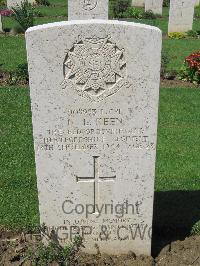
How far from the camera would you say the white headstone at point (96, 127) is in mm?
3445

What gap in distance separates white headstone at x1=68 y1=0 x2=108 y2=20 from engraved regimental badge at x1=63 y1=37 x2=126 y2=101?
923cm

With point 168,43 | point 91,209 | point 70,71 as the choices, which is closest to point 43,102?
point 70,71

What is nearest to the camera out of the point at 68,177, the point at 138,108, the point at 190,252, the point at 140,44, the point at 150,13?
the point at 140,44

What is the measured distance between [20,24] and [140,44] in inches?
503

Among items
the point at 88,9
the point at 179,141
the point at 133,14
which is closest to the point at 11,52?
the point at 88,9

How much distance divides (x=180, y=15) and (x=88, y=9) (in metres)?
5.49

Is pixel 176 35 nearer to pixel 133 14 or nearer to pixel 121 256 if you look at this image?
pixel 133 14

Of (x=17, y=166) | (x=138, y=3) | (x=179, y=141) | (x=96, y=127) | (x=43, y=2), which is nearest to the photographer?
(x=96, y=127)

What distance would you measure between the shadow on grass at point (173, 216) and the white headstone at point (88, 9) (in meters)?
8.14

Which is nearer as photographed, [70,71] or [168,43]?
[70,71]

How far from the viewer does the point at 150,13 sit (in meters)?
19.8

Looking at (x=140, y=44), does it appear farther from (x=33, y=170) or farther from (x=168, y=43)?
(x=168, y=43)

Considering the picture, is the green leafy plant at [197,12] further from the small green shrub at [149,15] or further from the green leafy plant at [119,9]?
the green leafy plant at [119,9]

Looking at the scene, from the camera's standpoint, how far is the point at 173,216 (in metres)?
5.04
